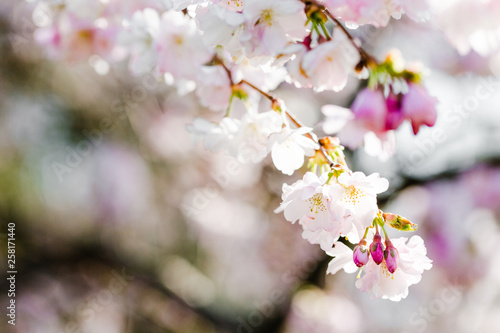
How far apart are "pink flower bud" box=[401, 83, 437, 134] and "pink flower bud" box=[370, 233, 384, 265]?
0.32 meters

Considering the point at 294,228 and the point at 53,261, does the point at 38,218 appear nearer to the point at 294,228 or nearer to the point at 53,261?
the point at 53,261

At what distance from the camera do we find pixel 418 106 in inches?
35.4

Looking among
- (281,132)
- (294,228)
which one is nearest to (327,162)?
(281,132)

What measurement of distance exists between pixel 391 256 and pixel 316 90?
31 cm

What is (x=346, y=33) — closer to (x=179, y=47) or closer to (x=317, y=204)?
(x=317, y=204)

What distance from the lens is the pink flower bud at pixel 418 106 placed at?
89 cm

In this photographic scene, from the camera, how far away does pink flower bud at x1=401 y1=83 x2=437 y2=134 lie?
2.93 feet

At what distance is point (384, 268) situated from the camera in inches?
28.8

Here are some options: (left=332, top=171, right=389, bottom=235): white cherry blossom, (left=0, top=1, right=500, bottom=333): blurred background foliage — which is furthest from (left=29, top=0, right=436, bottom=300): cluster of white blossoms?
(left=0, top=1, right=500, bottom=333): blurred background foliage

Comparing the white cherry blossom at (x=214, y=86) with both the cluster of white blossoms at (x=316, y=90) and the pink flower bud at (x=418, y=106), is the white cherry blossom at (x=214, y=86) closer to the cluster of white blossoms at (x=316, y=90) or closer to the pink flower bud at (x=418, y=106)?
the cluster of white blossoms at (x=316, y=90)

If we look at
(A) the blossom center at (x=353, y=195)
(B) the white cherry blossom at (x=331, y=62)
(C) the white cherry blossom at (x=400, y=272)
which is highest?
(B) the white cherry blossom at (x=331, y=62)

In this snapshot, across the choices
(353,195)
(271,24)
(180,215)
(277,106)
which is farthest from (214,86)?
(180,215)

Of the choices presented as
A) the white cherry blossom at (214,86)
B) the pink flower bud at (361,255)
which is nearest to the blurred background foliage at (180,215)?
the white cherry blossom at (214,86)

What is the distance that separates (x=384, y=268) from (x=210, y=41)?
0.43 meters
